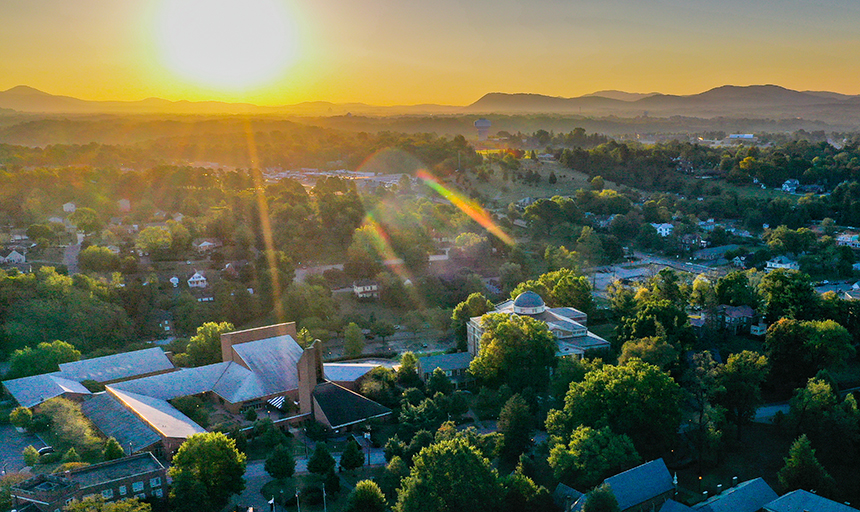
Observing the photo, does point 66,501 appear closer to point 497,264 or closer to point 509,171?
point 497,264

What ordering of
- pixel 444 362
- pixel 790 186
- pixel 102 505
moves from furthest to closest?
pixel 790 186 < pixel 444 362 < pixel 102 505

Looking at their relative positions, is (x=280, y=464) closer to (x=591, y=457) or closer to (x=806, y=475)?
(x=591, y=457)

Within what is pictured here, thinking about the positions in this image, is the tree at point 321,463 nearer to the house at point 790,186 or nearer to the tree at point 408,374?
the tree at point 408,374

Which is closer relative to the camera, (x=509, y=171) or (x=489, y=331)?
(x=489, y=331)

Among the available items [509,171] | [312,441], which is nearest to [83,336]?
[312,441]

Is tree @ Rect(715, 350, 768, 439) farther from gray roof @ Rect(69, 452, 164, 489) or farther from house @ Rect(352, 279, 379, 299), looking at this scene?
house @ Rect(352, 279, 379, 299)

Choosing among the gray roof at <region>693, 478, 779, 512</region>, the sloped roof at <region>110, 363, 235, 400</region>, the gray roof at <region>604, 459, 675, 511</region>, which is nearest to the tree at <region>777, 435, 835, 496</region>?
the gray roof at <region>693, 478, 779, 512</region>

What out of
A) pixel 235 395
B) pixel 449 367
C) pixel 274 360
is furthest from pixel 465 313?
pixel 235 395
